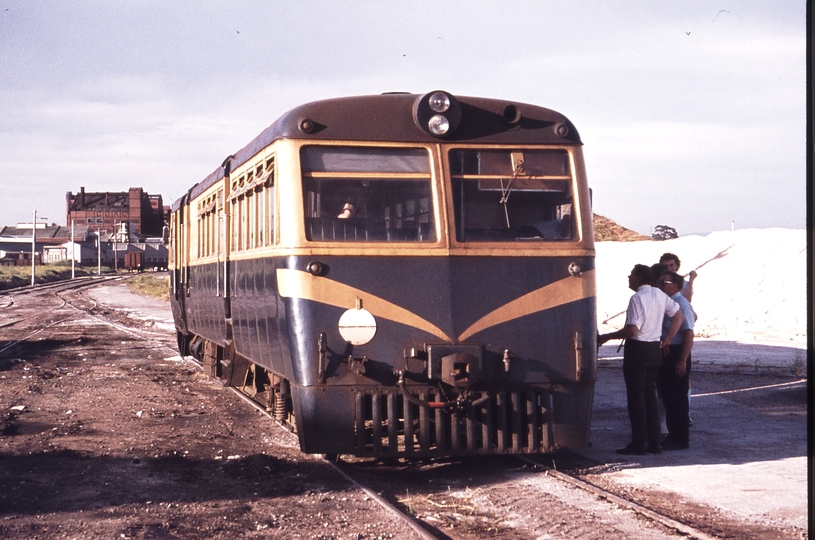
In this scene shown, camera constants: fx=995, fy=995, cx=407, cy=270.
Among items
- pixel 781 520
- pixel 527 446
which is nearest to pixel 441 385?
pixel 527 446

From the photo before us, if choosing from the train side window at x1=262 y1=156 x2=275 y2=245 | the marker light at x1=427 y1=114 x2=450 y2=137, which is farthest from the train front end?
the train side window at x1=262 y1=156 x2=275 y2=245

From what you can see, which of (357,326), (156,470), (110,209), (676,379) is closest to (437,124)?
(357,326)

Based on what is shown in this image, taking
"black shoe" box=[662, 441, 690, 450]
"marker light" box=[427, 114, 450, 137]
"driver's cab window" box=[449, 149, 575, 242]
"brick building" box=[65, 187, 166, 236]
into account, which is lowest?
"black shoe" box=[662, 441, 690, 450]

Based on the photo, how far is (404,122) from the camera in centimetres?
770

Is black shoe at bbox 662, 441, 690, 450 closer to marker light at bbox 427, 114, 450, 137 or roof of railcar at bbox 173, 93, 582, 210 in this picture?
roof of railcar at bbox 173, 93, 582, 210

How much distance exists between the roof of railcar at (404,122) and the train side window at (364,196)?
146mm

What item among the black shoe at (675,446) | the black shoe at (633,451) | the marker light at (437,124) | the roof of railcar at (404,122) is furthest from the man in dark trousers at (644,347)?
the marker light at (437,124)

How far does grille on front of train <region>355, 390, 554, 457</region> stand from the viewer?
289 inches

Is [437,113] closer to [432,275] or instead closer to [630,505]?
[432,275]

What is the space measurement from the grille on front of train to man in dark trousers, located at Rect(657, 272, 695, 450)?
195cm

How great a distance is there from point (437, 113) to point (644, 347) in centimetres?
274

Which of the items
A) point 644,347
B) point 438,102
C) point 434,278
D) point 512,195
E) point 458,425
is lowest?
point 458,425

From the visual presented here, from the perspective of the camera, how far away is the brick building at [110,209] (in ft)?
387

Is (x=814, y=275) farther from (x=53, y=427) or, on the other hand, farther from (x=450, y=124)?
(x=53, y=427)
